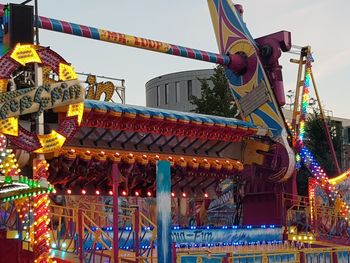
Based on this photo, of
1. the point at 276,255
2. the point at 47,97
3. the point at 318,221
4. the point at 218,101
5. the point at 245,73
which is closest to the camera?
the point at 47,97

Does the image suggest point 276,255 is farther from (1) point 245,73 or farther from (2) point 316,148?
(2) point 316,148

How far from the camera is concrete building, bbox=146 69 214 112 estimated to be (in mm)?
63500

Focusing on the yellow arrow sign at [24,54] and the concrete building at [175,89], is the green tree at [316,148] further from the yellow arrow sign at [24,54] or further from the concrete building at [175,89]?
the yellow arrow sign at [24,54]

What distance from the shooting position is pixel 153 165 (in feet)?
73.8

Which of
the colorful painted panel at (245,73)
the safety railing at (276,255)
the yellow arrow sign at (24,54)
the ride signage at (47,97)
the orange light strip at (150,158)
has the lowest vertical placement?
the safety railing at (276,255)

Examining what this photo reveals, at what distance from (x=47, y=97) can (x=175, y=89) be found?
51.6 m

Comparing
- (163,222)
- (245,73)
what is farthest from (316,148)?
(163,222)

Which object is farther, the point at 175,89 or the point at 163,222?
the point at 175,89

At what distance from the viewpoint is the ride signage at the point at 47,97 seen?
44.6 feet

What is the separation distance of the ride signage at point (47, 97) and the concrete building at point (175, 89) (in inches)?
1924

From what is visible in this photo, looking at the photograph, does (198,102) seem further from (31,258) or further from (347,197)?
(31,258)

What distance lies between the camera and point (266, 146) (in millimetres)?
25031

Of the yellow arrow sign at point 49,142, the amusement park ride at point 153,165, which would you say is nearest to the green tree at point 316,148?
the amusement park ride at point 153,165

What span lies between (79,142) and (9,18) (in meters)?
7.30
